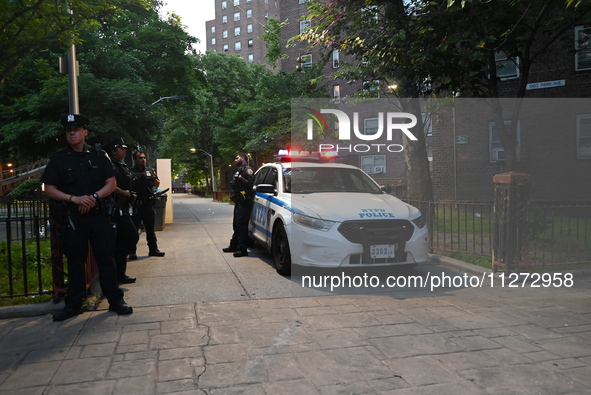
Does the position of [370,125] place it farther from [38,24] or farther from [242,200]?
[38,24]

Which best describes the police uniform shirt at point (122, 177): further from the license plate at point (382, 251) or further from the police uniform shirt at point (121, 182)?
the license plate at point (382, 251)

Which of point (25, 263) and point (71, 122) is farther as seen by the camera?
point (25, 263)

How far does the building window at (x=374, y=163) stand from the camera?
3416 cm

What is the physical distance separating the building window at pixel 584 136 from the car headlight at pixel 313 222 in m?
13.1

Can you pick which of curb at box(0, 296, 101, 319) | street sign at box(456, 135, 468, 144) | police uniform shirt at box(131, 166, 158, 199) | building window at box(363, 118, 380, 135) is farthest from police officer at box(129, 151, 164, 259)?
building window at box(363, 118, 380, 135)

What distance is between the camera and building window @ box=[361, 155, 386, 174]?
34156 millimetres

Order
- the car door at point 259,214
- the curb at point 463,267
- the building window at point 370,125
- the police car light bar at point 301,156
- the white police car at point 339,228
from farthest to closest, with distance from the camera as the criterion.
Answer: the building window at point 370,125
the police car light bar at point 301,156
the car door at point 259,214
the curb at point 463,267
the white police car at point 339,228

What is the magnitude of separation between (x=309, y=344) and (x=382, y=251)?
2.63 m

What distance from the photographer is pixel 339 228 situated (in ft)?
21.7

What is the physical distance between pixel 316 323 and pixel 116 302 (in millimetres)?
2203

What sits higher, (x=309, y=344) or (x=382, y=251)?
(x=382, y=251)

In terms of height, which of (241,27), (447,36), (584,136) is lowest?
(584,136)

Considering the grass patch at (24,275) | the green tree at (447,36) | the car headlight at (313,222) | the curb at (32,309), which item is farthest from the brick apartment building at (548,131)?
the curb at (32,309)

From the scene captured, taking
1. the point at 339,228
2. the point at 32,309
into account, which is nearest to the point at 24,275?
the point at 32,309
